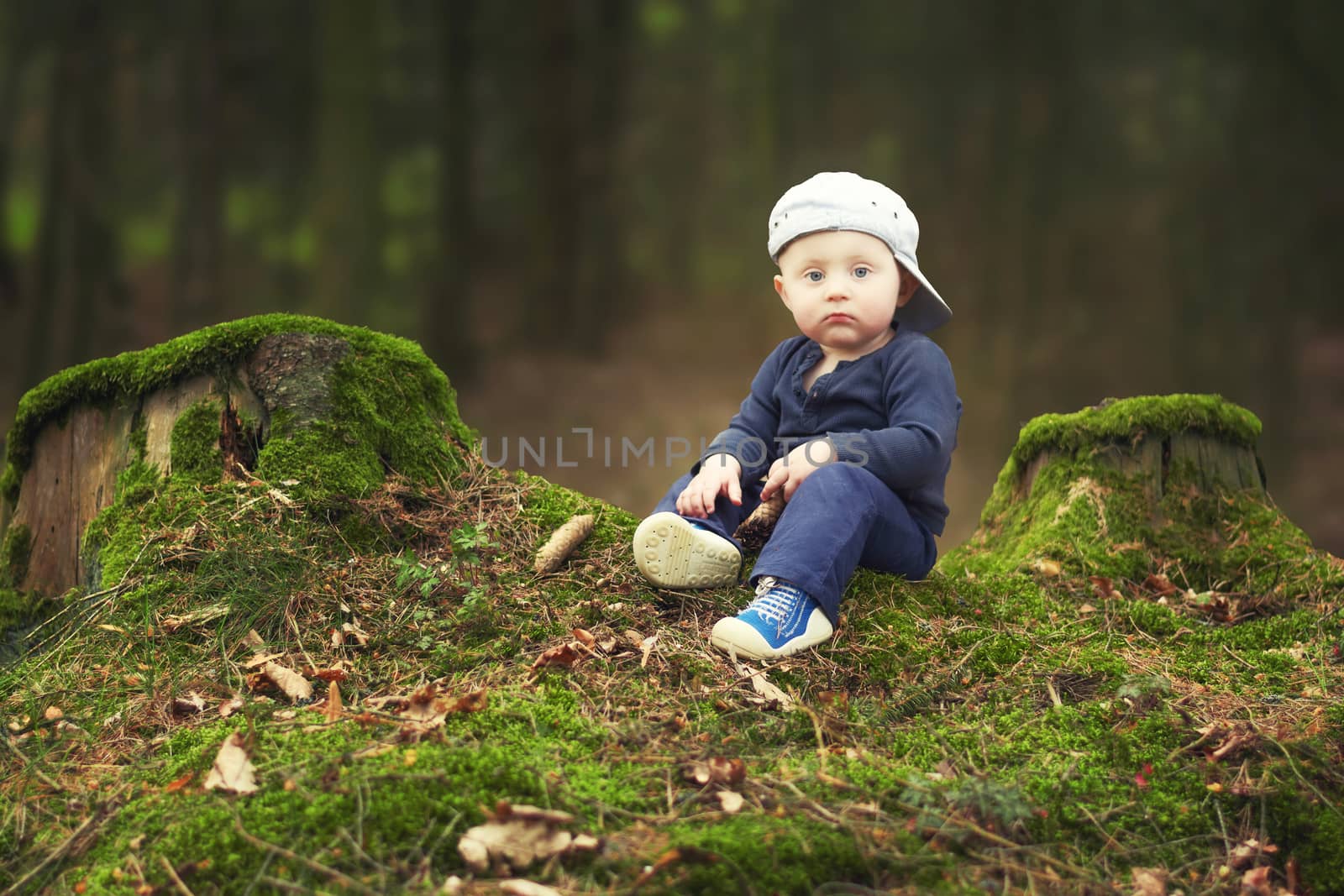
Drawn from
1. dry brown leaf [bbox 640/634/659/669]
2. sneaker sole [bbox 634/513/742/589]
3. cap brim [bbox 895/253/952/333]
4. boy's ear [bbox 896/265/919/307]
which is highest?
boy's ear [bbox 896/265/919/307]

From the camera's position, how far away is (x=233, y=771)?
219 centimetres

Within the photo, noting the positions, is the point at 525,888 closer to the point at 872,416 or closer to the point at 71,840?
the point at 71,840

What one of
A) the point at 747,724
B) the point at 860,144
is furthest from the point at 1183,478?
the point at 860,144

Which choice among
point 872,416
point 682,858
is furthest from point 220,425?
point 682,858

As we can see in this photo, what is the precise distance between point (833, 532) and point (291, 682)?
166 centimetres

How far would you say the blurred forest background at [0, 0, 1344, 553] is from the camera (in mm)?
12258

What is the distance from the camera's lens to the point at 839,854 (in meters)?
1.95

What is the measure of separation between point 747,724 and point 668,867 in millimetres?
802

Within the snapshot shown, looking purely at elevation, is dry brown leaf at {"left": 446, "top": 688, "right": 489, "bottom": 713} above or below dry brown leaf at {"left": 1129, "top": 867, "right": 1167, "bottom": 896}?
above

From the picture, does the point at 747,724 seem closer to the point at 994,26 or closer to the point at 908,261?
the point at 908,261

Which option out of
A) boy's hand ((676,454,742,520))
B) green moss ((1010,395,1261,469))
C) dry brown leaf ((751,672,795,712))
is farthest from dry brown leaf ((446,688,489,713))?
green moss ((1010,395,1261,469))

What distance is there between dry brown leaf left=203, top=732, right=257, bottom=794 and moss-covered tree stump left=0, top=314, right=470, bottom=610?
1.36m

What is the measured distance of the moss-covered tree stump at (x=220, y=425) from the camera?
3664mm

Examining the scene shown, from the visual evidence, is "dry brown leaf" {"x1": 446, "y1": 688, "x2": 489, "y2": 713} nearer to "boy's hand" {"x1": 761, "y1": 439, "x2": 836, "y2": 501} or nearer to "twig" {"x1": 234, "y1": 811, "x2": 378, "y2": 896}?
"twig" {"x1": 234, "y1": 811, "x2": 378, "y2": 896}
